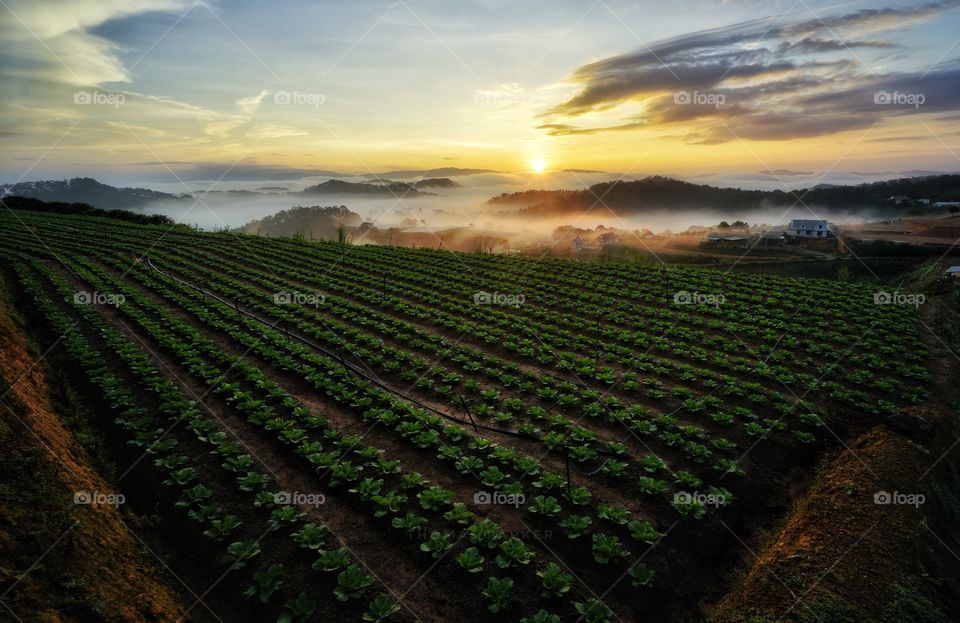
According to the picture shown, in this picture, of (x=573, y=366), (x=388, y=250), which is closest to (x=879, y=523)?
(x=573, y=366)

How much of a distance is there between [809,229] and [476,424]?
57.9m

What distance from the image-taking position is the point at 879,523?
9.31m

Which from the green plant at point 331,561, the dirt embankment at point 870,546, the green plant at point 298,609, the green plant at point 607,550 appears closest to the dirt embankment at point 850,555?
the dirt embankment at point 870,546

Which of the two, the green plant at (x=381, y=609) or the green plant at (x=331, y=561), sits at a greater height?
the green plant at (x=331, y=561)

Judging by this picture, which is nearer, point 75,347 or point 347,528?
point 347,528

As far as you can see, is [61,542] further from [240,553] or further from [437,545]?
[437,545]

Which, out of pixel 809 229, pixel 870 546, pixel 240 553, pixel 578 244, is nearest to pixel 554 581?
pixel 240 553

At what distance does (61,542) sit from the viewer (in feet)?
23.8

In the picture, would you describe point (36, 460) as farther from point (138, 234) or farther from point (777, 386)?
point (138, 234)

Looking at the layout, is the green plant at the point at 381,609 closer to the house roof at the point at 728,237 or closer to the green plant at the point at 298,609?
the green plant at the point at 298,609

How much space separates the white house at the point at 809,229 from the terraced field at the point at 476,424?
1316 inches

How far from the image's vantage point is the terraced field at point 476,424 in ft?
27.6

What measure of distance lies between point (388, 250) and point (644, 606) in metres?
34.1

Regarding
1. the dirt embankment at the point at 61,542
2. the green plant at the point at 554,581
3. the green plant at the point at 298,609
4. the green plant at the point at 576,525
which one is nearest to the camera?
the dirt embankment at the point at 61,542
